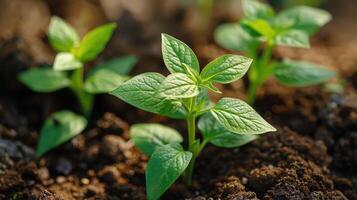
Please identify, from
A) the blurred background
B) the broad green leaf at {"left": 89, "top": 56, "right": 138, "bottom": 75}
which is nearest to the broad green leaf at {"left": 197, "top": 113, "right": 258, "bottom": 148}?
the broad green leaf at {"left": 89, "top": 56, "right": 138, "bottom": 75}

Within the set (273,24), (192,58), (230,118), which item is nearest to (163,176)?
(230,118)

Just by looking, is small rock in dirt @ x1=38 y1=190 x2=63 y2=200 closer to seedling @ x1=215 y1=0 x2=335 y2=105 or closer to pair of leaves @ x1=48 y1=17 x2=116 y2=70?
pair of leaves @ x1=48 y1=17 x2=116 y2=70

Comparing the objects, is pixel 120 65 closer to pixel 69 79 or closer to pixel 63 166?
pixel 69 79

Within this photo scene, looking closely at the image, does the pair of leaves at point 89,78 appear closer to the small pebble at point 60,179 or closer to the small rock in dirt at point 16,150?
the small rock in dirt at point 16,150

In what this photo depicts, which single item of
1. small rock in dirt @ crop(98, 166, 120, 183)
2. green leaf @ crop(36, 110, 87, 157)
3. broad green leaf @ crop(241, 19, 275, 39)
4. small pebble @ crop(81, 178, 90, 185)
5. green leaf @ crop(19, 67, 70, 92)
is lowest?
small pebble @ crop(81, 178, 90, 185)

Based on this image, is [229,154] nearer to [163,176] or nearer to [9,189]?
[163,176]

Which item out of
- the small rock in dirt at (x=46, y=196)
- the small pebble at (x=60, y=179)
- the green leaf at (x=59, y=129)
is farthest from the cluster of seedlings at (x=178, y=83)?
the small rock in dirt at (x=46, y=196)
